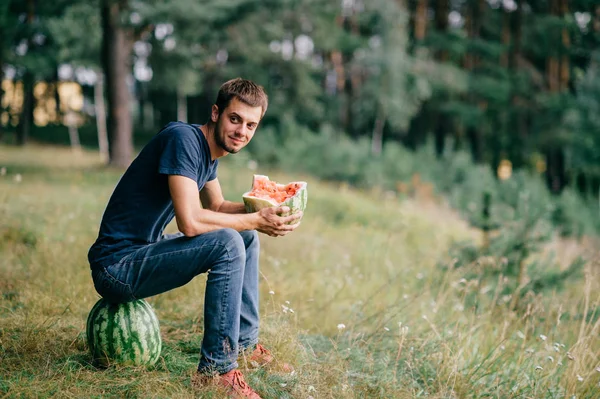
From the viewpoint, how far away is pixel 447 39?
2464 cm

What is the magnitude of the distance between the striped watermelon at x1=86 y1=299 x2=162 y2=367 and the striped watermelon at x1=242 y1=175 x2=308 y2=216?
1.03 metres

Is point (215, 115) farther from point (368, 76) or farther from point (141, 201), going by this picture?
point (368, 76)

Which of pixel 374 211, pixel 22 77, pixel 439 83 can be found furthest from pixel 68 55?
pixel 374 211

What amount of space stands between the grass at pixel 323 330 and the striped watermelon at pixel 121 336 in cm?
8

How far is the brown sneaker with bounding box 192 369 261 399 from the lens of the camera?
321 centimetres

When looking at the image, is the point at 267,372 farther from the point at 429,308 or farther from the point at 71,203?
the point at 71,203

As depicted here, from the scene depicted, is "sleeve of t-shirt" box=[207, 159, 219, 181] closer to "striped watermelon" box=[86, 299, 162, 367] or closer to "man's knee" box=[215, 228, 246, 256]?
"man's knee" box=[215, 228, 246, 256]

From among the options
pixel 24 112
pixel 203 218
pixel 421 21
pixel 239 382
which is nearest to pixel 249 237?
pixel 203 218

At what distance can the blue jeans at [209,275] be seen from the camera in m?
3.26

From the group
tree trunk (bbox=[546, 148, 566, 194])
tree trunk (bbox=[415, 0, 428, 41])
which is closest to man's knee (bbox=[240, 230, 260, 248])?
tree trunk (bbox=[546, 148, 566, 194])

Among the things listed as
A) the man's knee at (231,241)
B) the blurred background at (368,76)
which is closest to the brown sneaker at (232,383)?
the man's knee at (231,241)

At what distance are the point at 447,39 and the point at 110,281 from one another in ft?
78.5

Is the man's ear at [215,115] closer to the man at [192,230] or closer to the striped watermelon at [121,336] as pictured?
the man at [192,230]

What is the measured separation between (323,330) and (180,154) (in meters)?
2.44
